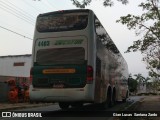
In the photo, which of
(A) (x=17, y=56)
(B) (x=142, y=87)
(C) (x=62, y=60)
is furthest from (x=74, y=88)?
(B) (x=142, y=87)

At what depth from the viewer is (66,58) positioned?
44.7 feet

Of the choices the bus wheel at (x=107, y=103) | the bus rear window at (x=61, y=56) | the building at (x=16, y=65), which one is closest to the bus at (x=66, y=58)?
the bus rear window at (x=61, y=56)

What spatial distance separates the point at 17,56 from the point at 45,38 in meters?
39.2

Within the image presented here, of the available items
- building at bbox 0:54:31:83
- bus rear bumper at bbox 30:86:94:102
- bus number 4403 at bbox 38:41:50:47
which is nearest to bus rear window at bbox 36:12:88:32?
bus number 4403 at bbox 38:41:50:47

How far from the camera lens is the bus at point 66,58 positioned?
13227 millimetres

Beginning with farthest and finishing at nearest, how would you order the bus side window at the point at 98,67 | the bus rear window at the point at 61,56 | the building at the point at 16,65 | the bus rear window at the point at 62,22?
1. the building at the point at 16,65
2. the bus side window at the point at 98,67
3. the bus rear window at the point at 62,22
4. the bus rear window at the point at 61,56

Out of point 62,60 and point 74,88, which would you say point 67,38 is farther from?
point 74,88

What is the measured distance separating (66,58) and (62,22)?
1.59 metres

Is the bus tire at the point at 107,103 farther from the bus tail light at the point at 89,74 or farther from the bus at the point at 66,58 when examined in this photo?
the bus tail light at the point at 89,74

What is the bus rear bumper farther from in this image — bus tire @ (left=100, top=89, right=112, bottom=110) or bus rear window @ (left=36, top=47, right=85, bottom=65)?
bus tire @ (left=100, top=89, right=112, bottom=110)

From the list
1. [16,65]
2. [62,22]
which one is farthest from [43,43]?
[16,65]

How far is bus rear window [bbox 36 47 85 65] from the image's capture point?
1350 cm

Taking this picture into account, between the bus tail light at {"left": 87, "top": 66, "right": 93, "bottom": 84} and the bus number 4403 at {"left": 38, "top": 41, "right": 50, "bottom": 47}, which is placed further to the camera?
the bus number 4403 at {"left": 38, "top": 41, "right": 50, "bottom": 47}

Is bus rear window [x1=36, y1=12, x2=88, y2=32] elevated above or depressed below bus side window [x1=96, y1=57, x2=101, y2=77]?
above
